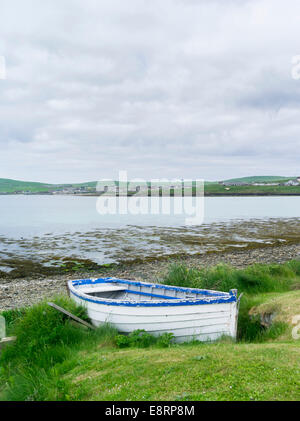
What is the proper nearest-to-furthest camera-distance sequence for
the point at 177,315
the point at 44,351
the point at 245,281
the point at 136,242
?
the point at 44,351 < the point at 177,315 < the point at 245,281 < the point at 136,242

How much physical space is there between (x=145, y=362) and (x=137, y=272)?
16703 millimetres

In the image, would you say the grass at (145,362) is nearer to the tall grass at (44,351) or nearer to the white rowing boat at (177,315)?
the tall grass at (44,351)

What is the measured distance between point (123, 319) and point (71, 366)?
2.62m

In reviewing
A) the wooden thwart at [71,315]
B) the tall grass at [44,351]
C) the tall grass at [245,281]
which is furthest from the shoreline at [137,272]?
the wooden thwart at [71,315]

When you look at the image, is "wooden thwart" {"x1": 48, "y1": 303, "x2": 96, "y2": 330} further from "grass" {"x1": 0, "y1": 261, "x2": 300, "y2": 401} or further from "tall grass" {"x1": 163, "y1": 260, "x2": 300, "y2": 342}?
"tall grass" {"x1": 163, "y1": 260, "x2": 300, "y2": 342}

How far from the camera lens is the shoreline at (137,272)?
18703 millimetres

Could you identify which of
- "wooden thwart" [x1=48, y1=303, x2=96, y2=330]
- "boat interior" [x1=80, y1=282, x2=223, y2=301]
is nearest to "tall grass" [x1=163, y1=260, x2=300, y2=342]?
"boat interior" [x1=80, y1=282, x2=223, y2=301]

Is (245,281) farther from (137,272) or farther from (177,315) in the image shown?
(137,272)

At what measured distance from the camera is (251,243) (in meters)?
35.7

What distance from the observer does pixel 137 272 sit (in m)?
24.1

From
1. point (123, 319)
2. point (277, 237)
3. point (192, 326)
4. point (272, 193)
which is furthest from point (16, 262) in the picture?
point (272, 193)

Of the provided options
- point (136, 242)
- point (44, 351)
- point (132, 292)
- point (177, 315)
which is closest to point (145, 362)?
point (177, 315)

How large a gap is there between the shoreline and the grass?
24.7 feet

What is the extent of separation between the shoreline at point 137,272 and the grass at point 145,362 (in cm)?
753
